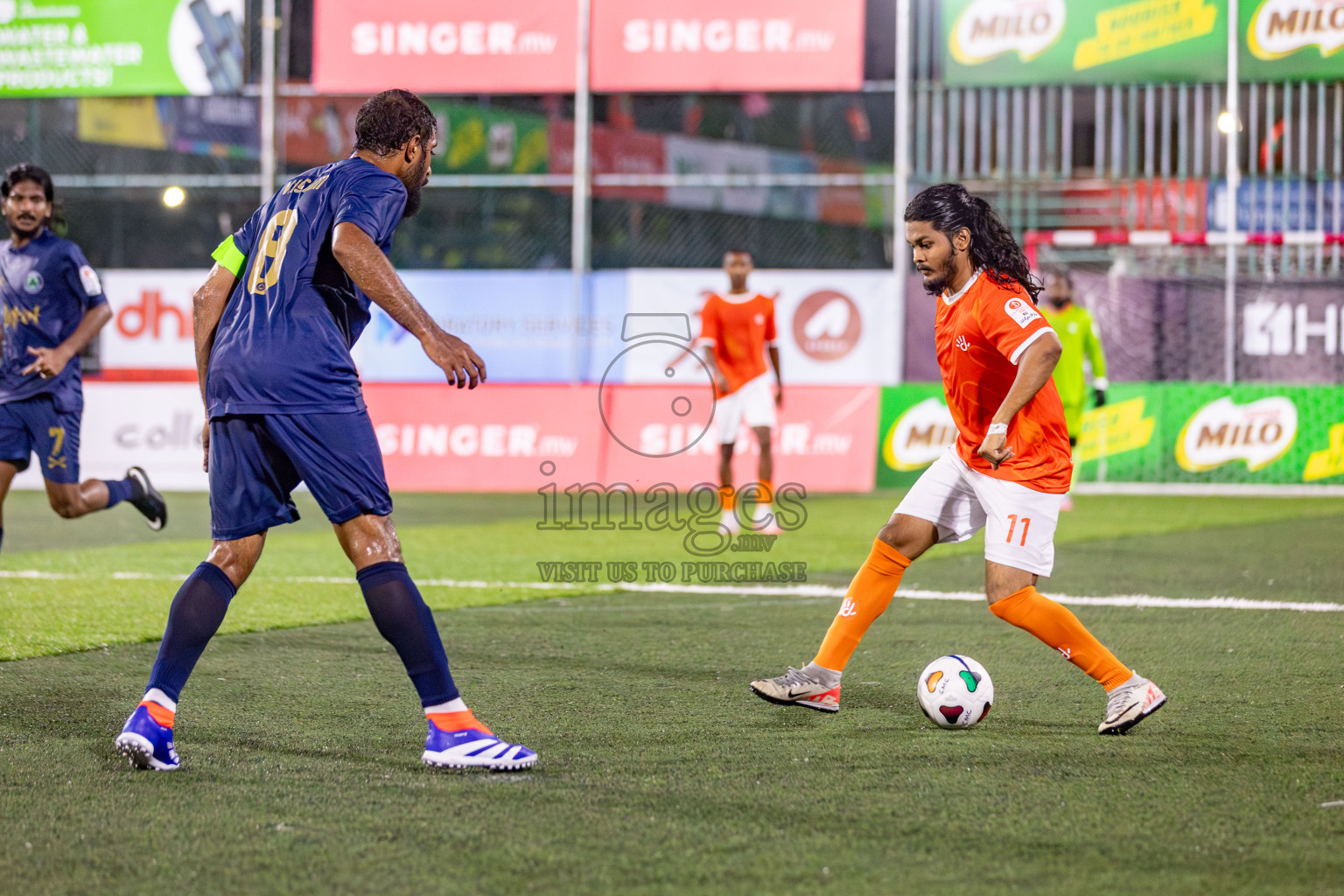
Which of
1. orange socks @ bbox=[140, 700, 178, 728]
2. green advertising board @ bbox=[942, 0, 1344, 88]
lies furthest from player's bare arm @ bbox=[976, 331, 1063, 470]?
green advertising board @ bbox=[942, 0, 1344, 88]

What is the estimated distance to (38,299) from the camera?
7.18 m

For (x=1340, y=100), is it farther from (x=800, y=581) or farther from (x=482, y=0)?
(x=800, y=581)

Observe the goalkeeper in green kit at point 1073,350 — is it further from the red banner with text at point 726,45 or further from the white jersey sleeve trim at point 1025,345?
the white jersey sleeve trim at point 1025,345

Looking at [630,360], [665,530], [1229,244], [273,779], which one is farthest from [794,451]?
[273,779]

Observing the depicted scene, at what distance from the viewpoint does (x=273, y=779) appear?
3.87 m

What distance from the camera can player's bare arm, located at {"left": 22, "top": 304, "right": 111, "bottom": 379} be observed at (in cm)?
696

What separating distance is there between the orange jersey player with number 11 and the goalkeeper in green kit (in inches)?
336

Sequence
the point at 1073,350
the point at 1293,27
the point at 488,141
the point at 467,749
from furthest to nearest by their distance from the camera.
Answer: the point at 488,141, the point at 1293,27, the point at 1073,350, the point at 467,749

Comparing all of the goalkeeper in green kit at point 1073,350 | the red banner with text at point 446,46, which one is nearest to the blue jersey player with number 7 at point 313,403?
the goalkeeper in green kit at point 1073,350

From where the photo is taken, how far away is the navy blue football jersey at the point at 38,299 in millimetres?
7152

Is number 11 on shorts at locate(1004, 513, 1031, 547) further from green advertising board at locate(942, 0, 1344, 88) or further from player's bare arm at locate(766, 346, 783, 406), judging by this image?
green advertising board at locate(942, 0, 1344, 88)

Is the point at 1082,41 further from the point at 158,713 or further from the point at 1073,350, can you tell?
the point at 158,713

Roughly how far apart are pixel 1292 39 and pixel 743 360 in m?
8.20

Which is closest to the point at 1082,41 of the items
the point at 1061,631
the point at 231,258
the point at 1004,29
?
the point at 1004,29
